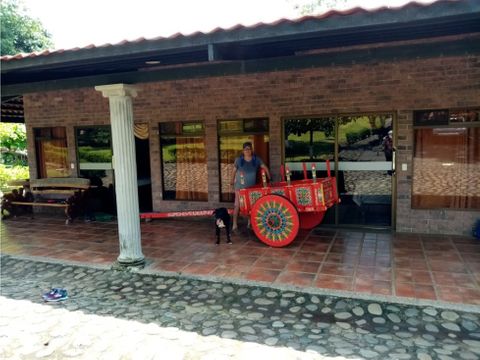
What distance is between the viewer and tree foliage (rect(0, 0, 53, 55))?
19.3 m

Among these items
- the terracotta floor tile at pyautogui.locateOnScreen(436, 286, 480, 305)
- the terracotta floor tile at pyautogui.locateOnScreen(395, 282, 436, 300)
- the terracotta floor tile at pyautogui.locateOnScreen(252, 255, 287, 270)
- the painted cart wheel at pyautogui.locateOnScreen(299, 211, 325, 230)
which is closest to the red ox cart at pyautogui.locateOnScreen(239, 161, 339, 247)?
the painted cart wheel at pyautogui.locateOnScreen(299, 211, 325, 230)

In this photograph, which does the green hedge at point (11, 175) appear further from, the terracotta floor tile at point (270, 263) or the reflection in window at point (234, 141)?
the terracotta floor tile at point (270, 263)

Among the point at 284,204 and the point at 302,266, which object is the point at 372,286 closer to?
the point at 302,266

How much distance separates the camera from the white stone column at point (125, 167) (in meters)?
5.07

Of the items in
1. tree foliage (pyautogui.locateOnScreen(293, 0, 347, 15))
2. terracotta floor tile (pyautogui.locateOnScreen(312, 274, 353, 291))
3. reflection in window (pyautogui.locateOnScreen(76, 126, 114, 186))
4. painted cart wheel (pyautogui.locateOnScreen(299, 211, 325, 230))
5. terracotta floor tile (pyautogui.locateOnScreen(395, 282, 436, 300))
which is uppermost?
tree foliage (pyautogui.locateOnScreen(293, 0, 347, 15))

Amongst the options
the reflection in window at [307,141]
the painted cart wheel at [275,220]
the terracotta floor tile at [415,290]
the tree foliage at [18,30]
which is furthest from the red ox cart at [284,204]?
the tree foliage at [18,30]

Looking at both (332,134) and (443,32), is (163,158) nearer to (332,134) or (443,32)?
(332,134)

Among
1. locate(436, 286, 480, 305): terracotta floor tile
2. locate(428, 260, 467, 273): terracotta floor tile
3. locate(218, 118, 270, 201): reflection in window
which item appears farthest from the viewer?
locate(218, 118, 270, 201): reflection in window

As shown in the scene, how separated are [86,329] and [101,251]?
2.53 m

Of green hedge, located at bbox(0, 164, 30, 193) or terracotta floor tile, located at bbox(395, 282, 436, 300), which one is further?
green hedge, located at bbox(0, 164, 30, 193)

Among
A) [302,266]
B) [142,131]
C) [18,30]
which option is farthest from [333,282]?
[18,30]

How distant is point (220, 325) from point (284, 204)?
2411 mm

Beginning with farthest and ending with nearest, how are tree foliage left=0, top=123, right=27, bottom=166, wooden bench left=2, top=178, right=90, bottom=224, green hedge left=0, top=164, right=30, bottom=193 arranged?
tree foliage left=0, top=123, right=27, bottom=166
green hedge left=0, top=164, right=30, bottom=193
wooden bench left=2, top=178, right=90, bottom=224

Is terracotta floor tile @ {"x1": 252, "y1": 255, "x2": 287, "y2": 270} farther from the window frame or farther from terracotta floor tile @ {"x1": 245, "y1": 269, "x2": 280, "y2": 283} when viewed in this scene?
the window frame
